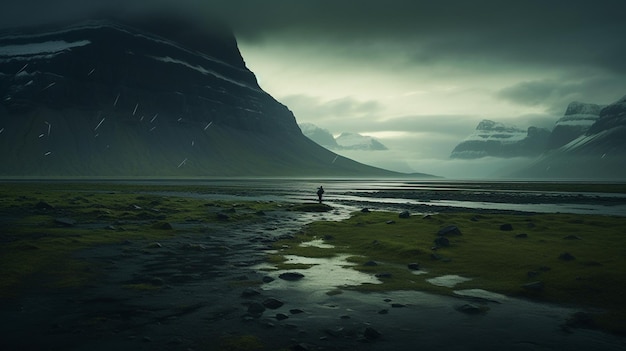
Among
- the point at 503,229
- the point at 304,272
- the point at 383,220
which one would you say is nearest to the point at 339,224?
the point at 383,220

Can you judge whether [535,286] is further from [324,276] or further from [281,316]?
[281,316]

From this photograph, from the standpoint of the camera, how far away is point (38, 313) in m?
12.8

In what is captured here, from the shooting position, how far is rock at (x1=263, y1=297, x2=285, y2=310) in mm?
13983

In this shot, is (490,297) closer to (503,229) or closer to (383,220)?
(503,229)

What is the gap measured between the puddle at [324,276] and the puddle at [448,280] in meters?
2.34

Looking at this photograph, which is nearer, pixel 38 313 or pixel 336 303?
pixel 38 313

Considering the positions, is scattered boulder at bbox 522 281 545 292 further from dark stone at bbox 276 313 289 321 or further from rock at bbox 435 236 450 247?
dark stone at bbox 276 313 289 321

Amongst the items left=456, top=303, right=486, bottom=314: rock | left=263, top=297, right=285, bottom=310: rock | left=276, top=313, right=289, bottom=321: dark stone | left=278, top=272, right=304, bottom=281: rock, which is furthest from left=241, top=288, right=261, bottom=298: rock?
left=456, top=303, right=486, bottom=314: rock

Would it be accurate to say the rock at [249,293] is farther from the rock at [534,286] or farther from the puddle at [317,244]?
the puddle at [317,244]

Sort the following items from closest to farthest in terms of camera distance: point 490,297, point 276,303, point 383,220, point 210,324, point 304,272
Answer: point 210,324 → point 276,303 → point 490,297 → point 304,272 → point 383,220

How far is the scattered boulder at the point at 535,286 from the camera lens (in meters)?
15.7

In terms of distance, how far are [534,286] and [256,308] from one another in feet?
34.5

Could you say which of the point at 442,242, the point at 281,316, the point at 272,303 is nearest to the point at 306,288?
the point at 272,303

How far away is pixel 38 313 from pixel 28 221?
2668 centimetres
